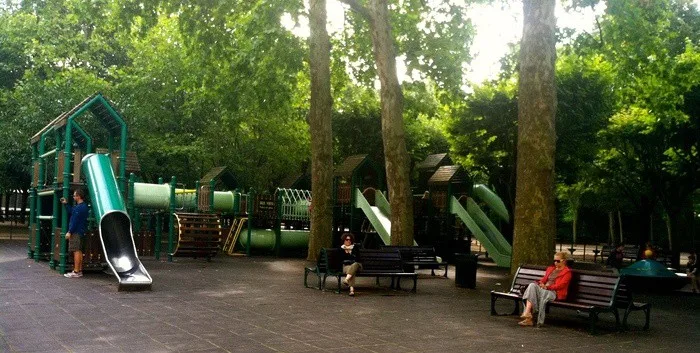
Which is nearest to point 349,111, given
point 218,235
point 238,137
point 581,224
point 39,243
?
point 238,137

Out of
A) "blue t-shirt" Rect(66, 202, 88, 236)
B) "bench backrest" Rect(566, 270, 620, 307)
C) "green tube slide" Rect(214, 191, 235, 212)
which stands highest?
"green tube slide" Rect(214, 191, 235, 212)

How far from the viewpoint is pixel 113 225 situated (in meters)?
17.3

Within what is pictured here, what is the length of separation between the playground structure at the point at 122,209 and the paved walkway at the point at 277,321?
84cm

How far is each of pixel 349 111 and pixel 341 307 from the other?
30.4m

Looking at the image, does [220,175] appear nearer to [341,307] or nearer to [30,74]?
[30,74]

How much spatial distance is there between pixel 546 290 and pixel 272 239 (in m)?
19.3

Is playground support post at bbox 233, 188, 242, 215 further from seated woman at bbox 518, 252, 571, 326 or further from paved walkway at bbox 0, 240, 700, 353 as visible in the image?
seated woman at bbox 518, 252, 571, 326

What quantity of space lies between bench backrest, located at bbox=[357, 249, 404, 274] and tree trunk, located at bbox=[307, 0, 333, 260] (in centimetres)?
897

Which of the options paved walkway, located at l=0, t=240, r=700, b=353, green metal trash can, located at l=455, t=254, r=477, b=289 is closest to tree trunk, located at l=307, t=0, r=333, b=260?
green metal trash can, located at l=455, t=254, r=477, b=289

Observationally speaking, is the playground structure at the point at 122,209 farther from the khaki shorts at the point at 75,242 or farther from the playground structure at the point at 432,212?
the playground structure at the point at 432,212

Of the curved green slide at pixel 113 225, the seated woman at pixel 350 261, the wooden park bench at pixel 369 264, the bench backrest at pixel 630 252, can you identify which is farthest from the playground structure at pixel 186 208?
the bench backrest at pixel 630 252

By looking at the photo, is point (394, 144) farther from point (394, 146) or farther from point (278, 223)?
point (278, 223)

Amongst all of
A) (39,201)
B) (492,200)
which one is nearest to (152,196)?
(39,201)

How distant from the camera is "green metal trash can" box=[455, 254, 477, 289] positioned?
18000mm
